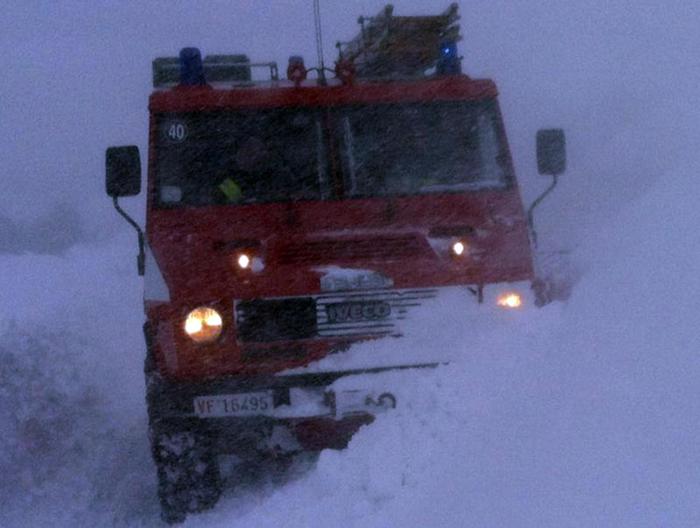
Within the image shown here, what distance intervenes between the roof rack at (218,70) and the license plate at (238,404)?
2.35 metres

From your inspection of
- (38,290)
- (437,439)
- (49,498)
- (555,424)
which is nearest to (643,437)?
(555,424)

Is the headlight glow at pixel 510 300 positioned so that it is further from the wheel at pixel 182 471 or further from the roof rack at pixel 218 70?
the roof rack at pixel 218 70

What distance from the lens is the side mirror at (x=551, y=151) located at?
698 centimetres

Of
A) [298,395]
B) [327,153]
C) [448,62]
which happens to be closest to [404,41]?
[448,62]

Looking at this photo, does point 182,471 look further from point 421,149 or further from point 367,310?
point 421,149

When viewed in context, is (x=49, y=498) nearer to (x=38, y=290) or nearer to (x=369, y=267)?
(x=369, y=267)

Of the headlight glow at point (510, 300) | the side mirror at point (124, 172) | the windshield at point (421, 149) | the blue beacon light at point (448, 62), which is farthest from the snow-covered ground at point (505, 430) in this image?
the side mirror at point (124, 172)

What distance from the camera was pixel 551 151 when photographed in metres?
6.98

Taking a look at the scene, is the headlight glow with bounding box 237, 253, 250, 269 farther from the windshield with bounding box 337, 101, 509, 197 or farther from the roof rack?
the roof rack

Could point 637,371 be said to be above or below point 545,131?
below

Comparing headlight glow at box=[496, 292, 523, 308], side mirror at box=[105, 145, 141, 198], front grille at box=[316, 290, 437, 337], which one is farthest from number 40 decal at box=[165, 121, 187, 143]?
headlight glow at box=[496, 292, 523, 308]

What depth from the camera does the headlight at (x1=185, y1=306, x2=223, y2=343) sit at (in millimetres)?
5645

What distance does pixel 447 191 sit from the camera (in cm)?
661

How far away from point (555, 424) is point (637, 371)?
1.39ft
